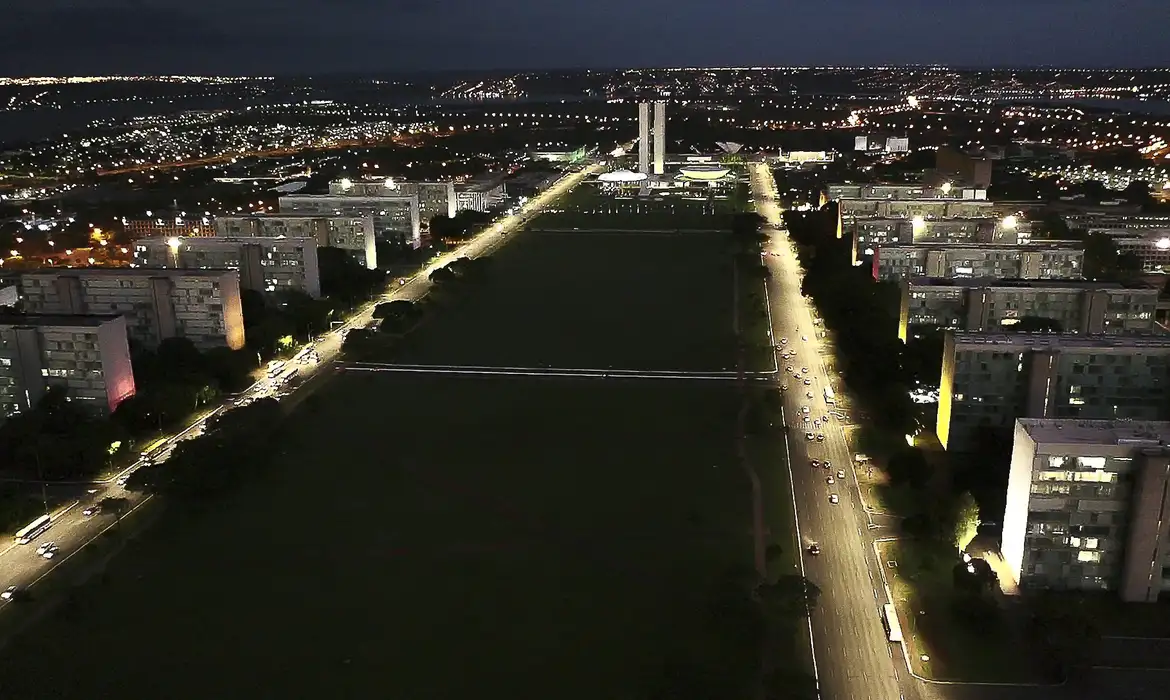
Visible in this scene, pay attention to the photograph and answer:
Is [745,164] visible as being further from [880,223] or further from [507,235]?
[880,223]

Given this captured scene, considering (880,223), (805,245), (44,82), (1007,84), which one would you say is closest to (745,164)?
(805,245)

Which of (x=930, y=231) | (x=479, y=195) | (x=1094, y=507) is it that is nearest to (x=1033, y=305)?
(x=1094, y=507)

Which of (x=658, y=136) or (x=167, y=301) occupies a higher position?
(x=658, y=136)

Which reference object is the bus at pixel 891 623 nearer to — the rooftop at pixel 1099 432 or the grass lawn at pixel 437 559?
the grass lawn at pixel 437 559

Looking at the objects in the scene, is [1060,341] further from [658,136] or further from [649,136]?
[649,136]

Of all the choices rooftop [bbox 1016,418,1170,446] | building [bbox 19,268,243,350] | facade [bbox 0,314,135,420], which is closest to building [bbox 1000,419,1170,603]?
rooftop [bbox 1016,418,1170,446]

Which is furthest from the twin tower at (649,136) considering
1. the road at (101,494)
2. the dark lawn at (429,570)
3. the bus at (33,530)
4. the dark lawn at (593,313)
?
the bus at (33,530)
